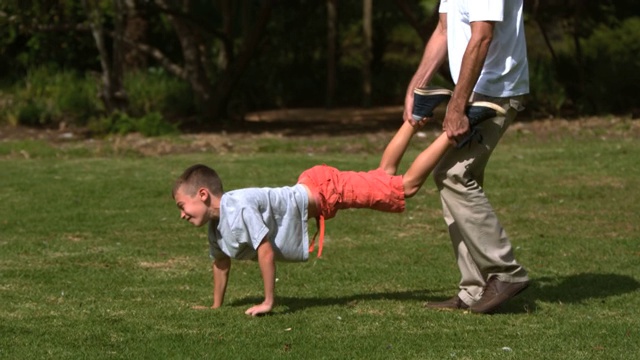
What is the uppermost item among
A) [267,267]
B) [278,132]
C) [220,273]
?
[267,267]

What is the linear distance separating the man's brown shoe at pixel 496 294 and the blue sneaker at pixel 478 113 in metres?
0.80

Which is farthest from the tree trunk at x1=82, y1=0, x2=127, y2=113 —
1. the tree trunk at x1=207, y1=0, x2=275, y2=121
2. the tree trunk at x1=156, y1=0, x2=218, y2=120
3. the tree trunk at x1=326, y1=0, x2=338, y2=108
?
the tree trunk at x1=326, y1=0, x2=338, y2=108

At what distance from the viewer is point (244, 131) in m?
16.8

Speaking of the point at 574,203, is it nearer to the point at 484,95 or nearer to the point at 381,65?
the point at 484,95

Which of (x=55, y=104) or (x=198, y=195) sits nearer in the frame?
(x=198, y=195)

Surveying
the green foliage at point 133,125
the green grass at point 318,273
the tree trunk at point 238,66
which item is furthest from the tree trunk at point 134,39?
the green grass at point 318,273

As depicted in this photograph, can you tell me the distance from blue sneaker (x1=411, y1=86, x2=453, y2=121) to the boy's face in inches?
48.8

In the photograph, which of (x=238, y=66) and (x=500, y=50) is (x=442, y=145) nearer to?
(x=500, y=50)

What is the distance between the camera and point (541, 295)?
22.7 feet

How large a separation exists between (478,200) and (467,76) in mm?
741

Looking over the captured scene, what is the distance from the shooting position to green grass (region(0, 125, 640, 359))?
18.6ft

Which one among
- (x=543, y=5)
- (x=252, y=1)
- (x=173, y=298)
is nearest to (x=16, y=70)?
(x=252, y=1)

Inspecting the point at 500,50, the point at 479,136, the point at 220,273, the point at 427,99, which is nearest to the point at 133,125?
the point at 220,273

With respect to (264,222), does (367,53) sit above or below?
below
